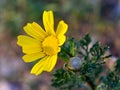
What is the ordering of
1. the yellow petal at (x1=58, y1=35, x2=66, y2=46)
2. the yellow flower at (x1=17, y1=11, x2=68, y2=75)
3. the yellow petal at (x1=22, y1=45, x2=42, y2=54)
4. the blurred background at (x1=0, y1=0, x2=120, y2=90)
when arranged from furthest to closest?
the blurred background at (x1=0, y1=0, x2=120, y2=90)
the yellow petal at (x1=22, y1=45, x2=42, y2=54)
the yellow flower at (x1=17, y1=11, x2=68, y2=75)
the yellow petal at (x1=58, y1=35, x2=66, y2=46)

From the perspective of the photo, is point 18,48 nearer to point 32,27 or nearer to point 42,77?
point 42,77

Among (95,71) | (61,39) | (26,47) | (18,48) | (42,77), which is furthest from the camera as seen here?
(18,48)

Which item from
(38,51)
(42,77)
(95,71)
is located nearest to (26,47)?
(38,51)

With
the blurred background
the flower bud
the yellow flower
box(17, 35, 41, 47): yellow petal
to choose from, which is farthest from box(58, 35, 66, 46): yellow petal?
the blurred background

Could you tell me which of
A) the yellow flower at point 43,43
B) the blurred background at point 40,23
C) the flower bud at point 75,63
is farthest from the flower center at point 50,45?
the blurred background at point 40,23

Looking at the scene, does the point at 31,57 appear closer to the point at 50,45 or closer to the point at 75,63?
the point at 50,45

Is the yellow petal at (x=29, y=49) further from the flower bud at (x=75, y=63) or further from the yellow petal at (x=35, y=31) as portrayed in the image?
the flower bud at (x=75, y=63)

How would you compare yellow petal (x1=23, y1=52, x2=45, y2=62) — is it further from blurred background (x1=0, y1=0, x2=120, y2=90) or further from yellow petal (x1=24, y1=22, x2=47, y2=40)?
blurred background (x1=0, y1=0, x2=120, y2=90)
